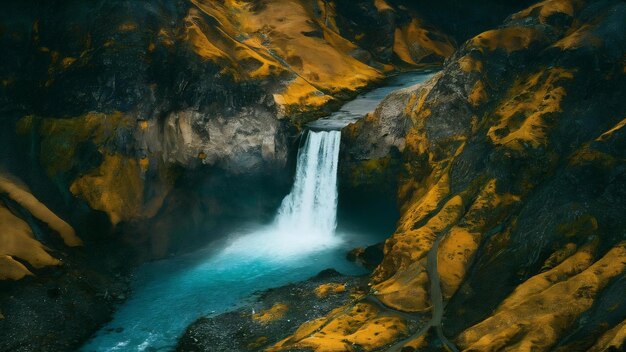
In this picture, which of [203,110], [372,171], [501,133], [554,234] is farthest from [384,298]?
[203,110]

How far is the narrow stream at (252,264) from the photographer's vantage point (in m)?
27.0

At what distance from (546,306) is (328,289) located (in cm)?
1165

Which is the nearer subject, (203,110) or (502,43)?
(502,43)

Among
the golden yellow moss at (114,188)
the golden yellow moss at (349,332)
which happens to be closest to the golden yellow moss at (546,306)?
the golden yellow moss at (349,332)

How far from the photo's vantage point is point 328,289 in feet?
93.4

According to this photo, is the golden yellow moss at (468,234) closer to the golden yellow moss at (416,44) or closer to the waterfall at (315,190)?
the waterfall at (315,190)

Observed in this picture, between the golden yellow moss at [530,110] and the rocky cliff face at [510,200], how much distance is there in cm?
7

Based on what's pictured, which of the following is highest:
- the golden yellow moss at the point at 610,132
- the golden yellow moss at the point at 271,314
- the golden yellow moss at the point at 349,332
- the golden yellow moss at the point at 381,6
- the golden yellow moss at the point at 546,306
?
the golden yellow moss at the point at 381,6

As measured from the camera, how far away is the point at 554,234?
76.7ft

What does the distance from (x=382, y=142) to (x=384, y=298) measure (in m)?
14.8

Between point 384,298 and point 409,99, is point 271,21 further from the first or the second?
point 384,298

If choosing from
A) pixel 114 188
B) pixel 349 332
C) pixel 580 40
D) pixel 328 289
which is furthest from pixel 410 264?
pixel 114 188

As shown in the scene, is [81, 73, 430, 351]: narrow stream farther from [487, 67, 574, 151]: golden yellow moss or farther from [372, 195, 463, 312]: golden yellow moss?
[487, 67, 574, 151]: golden yellow moss

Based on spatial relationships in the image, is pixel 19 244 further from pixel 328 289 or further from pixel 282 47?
pixel 282 47
